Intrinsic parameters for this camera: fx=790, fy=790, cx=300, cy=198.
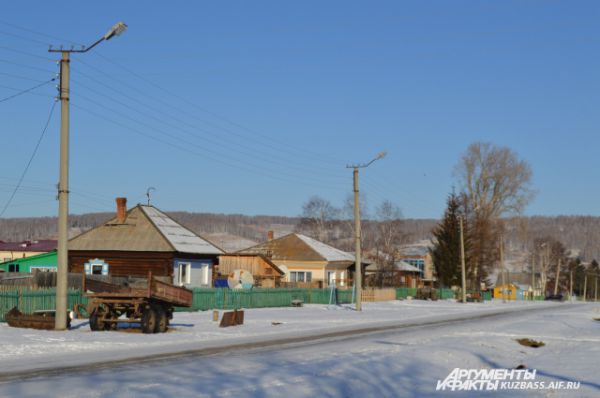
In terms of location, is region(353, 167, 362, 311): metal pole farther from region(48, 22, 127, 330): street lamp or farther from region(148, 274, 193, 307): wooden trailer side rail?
region(48, 22, 127, 330): street lamp

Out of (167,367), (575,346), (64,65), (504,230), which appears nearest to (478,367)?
(167,367)

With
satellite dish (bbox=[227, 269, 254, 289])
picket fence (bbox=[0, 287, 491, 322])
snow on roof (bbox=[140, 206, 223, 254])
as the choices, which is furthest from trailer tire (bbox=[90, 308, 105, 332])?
satellite dish (bbox=[227, 269, 254, 289])

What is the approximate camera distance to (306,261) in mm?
77875

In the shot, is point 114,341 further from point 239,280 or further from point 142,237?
point 239,280

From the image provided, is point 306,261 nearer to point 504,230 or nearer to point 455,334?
point 504,230

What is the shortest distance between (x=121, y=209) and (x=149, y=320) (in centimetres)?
2772

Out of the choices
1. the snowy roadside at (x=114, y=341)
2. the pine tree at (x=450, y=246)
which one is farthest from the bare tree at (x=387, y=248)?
the snowy roadside at (x=114, y=341)

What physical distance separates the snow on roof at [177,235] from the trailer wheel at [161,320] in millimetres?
22146

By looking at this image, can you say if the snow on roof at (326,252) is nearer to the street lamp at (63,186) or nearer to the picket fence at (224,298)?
the picket fence at (224,298)

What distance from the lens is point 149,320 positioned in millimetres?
27141

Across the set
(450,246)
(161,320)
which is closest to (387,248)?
(450,246)

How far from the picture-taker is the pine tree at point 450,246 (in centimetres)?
9812

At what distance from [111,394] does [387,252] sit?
335 feet

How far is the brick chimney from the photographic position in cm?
5372
